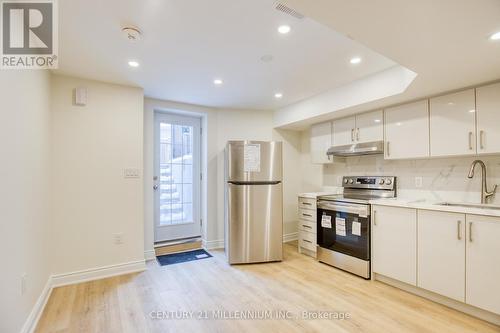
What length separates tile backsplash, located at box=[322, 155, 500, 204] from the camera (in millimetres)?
2525

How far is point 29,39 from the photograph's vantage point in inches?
77.7

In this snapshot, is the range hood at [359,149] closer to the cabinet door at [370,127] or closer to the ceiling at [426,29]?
the cabinet door at [370,127]

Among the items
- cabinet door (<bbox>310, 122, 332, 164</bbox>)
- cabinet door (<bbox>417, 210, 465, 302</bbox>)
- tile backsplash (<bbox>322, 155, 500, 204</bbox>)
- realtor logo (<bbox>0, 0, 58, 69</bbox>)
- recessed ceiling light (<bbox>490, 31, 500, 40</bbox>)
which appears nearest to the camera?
recessed ceiling light (<bbox>490, 31, 500, 40</bbox>)

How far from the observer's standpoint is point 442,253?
2332mm

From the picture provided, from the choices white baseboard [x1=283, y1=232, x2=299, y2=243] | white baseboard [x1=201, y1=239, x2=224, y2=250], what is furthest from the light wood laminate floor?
→ white baseboard [x1=283, y1=232, x2=299, y2=243]

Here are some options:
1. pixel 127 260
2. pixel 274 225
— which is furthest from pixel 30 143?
pixel 274 225

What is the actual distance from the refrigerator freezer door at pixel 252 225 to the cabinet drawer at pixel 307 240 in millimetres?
481

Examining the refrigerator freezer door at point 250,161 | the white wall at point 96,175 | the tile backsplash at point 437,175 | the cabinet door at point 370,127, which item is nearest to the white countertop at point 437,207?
the tile backsplash at point 437,175

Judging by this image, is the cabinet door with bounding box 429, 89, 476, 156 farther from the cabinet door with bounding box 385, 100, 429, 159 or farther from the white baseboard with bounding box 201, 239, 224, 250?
the white baseboard with bounding box 201, 239, 224, 250

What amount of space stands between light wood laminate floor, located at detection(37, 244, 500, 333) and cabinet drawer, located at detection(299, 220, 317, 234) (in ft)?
1.77

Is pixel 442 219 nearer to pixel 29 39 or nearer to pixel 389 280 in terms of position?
pixel 389 280

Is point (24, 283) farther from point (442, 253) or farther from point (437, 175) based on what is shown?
point (437, 175)

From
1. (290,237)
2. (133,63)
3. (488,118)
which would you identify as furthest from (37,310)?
(488,118)

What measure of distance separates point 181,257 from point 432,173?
3.46m
